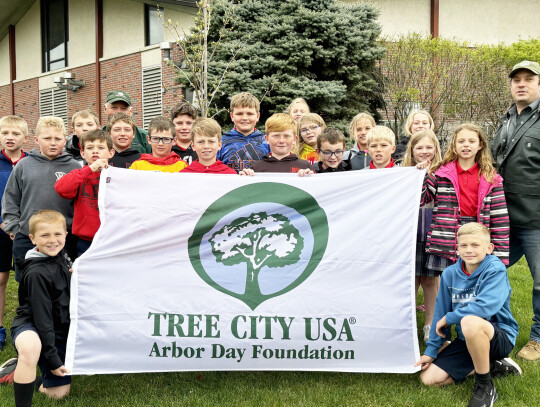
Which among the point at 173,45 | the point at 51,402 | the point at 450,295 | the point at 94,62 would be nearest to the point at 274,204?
the point at 450,295

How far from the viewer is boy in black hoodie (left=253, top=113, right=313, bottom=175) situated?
463 centimetres

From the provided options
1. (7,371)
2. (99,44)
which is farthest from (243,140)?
(99,44)

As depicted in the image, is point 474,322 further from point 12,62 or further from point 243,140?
point 12,62

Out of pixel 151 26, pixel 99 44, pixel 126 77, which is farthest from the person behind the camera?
pixel 99 44

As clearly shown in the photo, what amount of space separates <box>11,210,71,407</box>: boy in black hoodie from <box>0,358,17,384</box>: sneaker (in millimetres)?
380

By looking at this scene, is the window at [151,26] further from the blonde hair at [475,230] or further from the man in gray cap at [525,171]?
the blonde hair at [475,230]

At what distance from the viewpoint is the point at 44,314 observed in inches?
144

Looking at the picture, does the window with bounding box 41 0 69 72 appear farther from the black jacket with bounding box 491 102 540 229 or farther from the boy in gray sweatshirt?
the black jacket with bounding box 491 102 540 229

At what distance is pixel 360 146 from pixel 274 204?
1.96 meters

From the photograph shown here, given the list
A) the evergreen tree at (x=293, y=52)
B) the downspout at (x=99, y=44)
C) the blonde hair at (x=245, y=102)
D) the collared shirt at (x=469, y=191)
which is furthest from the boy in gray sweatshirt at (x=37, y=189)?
the downspout at (x=99, y=44)

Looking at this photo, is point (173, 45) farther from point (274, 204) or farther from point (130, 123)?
point (274, 204)

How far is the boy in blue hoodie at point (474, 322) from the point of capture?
3754 mm

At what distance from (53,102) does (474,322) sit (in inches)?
768

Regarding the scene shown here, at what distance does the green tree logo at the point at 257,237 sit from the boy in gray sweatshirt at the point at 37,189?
4.23ft
